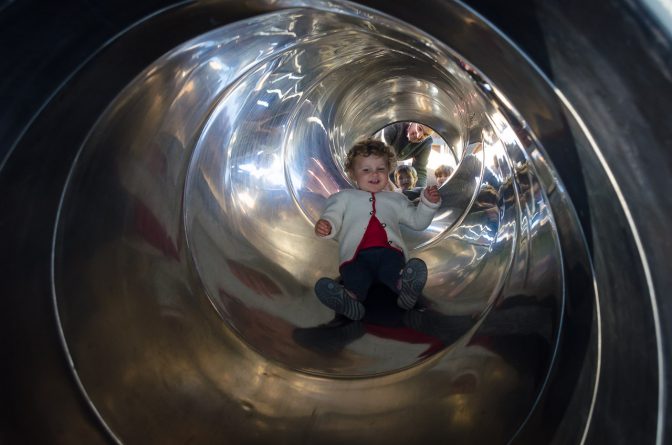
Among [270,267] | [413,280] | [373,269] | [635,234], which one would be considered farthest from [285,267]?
[635,234]

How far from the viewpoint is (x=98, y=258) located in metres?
1.33

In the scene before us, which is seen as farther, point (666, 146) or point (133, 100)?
point (133, 100)

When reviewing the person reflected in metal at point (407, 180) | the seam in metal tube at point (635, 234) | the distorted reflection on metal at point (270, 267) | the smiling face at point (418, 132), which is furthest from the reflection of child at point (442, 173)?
the seam in metal tube at point (635, 234)

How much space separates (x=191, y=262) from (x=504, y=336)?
80 cm

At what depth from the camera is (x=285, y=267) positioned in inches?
77.7

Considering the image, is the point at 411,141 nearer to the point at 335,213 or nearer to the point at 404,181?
the point at 404,181

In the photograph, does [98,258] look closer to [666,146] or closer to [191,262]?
[191,262]

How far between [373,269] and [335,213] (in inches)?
9.1

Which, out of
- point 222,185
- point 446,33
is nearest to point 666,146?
point 446,33

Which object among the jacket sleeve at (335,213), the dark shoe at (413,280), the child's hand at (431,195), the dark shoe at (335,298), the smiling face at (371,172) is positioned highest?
the smiling face at (371,172)

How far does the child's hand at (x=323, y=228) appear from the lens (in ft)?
6.38

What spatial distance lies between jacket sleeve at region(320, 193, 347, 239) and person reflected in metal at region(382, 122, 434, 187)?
107 centimetres

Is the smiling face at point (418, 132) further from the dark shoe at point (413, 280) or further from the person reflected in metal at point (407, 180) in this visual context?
the dark shoe at point (413, 280)

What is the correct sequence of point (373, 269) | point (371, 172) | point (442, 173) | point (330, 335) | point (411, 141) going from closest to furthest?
point (330, 335), point (373, 269), point (371, 172), point (442, 173), point (411, 141)
